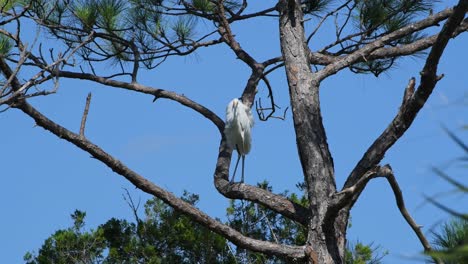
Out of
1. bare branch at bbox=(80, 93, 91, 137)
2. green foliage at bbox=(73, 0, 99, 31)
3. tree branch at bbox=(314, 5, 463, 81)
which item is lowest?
bare branch at bbox=(80, 93, 91, 137)

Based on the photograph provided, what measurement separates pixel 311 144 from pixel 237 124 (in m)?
0.77

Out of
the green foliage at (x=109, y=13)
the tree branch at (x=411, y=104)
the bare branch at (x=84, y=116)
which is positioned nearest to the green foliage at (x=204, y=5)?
the green foliage at (x=109, y=13)

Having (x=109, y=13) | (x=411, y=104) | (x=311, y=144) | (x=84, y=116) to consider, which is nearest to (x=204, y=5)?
(x=109, y=13)

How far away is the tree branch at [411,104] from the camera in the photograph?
10.2ft

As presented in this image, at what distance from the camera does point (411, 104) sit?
338 cm

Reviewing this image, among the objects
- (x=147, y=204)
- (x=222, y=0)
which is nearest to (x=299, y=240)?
(x=147, y=204)

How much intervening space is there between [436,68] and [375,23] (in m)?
1.47

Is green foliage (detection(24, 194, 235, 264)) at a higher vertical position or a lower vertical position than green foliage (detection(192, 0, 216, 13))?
lower

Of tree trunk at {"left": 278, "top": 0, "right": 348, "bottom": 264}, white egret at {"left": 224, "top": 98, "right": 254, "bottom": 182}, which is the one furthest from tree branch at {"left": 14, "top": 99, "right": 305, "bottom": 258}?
white egret at {"left": 224, "top": 98, "right": 254, "bottom": 182}

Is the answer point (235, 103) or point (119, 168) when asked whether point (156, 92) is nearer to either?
point (235, 103)

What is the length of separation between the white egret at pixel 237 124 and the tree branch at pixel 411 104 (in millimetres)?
989

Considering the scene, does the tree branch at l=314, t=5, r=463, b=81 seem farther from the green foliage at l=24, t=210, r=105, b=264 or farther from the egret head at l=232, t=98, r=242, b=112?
the green foliage at l=24, t=210, r=105, b=264

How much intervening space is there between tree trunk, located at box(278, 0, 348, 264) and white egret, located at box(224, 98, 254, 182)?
1.82 feet

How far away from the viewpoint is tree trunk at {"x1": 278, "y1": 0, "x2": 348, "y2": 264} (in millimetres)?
3551
